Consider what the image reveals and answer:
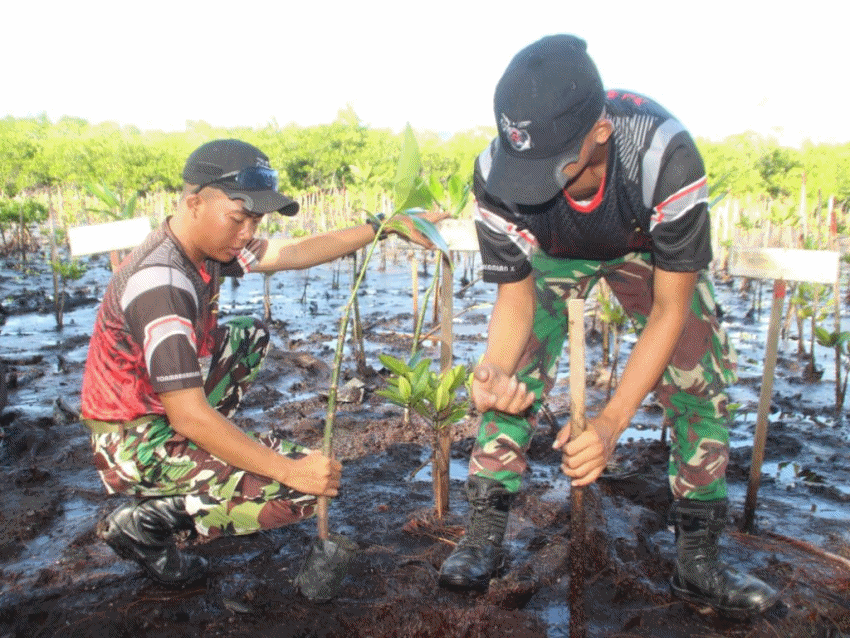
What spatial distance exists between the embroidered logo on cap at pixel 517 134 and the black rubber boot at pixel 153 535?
5.04ft

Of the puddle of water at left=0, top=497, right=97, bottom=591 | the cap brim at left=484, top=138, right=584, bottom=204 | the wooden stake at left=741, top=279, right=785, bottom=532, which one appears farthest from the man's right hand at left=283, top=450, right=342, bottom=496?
the wooden stake at left=741, top=279, right=785, bottom=532

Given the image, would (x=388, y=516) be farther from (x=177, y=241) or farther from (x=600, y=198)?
(x=600, y=198)

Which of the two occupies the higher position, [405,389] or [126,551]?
[405,389]

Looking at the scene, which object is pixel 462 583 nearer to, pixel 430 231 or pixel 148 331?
pixel 430 231

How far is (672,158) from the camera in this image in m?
1.81

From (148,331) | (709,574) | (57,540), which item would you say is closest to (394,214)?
(148,331)

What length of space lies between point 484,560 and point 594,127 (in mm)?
1415

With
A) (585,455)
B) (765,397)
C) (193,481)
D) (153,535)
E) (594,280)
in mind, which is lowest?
(153,535)

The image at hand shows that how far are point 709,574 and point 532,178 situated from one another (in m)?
1.43

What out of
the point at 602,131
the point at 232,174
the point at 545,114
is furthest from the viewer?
the point at 232,174

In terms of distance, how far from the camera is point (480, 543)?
2295mm

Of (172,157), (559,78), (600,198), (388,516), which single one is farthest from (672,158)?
(172,157)

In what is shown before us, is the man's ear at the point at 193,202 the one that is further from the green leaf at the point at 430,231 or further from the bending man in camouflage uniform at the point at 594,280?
the bending man in camouflage uniform at the point at 594,280

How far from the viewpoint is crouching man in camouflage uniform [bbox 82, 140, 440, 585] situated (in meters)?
2.00
